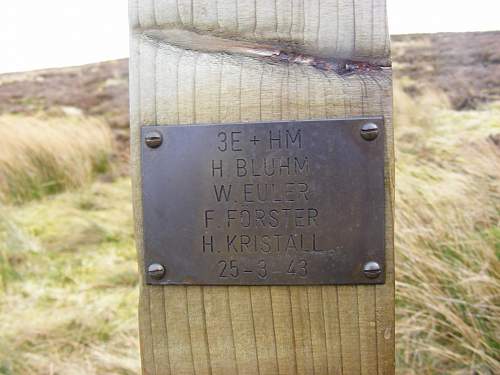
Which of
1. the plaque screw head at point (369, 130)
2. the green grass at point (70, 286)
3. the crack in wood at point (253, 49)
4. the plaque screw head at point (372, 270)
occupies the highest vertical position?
the crack in wood at point (253, 49)

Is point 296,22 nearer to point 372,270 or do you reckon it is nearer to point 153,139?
point 153,139

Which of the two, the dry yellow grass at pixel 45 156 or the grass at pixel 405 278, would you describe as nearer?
the grass at pixel 405 278

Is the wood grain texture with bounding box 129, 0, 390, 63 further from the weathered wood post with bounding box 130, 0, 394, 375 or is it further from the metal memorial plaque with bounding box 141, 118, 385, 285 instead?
the metal memorial plaque with bounding box 141, 118, 385, 285

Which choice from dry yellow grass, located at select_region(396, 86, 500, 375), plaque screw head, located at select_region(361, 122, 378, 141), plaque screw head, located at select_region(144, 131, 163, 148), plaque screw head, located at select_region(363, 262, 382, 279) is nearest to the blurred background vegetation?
dry yellow grass, located at select_region(396, 86, 500, 375)

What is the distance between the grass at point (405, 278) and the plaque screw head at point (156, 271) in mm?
1006

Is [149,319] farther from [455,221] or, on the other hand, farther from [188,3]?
[455,221]

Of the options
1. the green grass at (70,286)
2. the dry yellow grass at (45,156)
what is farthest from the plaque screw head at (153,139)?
the dry yellow grass at (45,156)

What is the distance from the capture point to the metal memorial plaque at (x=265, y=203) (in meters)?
0.89

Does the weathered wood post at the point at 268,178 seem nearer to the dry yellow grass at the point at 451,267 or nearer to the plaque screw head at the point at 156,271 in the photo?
the plaque screw head at the point at 156,271

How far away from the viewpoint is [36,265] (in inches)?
125

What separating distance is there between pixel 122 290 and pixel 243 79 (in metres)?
2.17

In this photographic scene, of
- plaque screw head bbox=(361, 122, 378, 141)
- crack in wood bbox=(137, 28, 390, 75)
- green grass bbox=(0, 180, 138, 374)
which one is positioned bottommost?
green grass bbox=(0, 180, 138, 374)

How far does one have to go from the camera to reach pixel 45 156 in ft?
15.5

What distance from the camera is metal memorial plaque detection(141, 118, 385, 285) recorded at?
89cm
